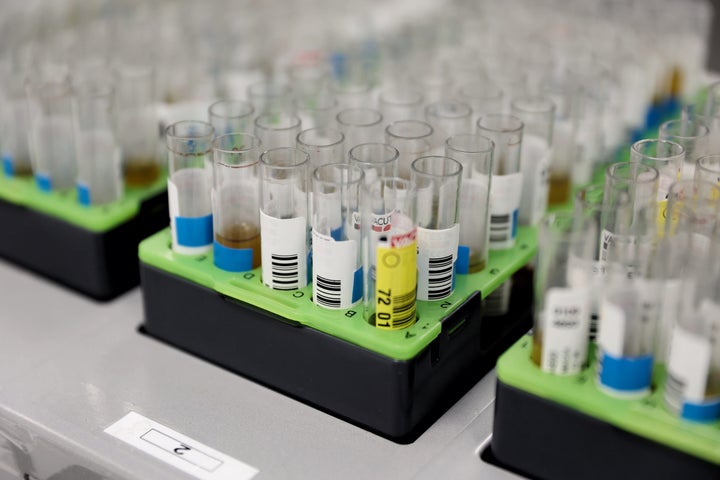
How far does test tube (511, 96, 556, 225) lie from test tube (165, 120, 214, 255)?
1.55ft

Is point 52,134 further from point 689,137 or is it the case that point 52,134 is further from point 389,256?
point 689,137

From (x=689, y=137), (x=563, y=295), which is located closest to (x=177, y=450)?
(x=563, y=295)

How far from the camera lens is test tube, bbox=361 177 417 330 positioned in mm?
1126

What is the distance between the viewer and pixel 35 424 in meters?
1.23

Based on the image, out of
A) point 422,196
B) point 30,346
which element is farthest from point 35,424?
point 422,196

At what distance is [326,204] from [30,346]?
20.6 inches

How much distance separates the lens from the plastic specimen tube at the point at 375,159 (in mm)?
1282

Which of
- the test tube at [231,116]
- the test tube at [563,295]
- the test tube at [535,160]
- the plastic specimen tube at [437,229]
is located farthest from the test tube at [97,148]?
the test tube at [563,295]

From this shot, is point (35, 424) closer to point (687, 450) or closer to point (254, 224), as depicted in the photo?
point (254, 224)

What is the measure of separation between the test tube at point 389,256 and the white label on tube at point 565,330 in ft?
0.56

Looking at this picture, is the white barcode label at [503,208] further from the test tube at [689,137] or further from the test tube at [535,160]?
the test tube at [689,137]

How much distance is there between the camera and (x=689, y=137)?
1365 mm

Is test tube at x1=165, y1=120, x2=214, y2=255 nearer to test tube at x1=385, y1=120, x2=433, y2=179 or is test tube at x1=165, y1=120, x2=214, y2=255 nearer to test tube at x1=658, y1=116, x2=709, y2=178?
test tube at x1=385, y1=120, x2=433, y2=179

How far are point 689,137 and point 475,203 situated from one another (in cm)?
33
